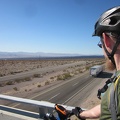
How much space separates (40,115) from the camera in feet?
12.3

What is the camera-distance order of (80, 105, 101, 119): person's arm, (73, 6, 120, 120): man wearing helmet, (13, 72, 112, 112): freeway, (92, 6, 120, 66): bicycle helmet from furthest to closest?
(13, 72, 112, 112): freeway
(80, 105, 101, 119): person's arm
(92, 6, 120, 66): bicycle helmet
(73, 6, 120, 120): man wearing helmet

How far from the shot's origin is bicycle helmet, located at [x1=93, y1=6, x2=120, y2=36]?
1.64 meters

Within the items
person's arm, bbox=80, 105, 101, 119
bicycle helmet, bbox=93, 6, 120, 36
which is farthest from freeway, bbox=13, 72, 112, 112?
bicycle helmet, bbox=93, 6, 120, 36

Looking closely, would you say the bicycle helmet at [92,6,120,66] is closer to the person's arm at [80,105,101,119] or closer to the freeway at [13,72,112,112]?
the person's arm at [80,105,101,119]

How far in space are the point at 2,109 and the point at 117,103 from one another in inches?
146

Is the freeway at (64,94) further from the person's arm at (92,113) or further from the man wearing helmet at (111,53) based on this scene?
the man wearing helmet at (111,53)

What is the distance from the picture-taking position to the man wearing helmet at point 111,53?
4.37 feet

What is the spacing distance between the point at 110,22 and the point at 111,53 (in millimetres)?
271

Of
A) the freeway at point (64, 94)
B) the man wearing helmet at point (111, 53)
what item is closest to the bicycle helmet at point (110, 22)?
the man wearing helmet at point (111, 53)

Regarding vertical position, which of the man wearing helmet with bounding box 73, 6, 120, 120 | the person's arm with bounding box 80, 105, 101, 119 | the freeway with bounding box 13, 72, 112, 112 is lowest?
the freeway with bounding box 13, 72, 112, 112

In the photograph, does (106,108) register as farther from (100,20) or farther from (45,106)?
(45,106)

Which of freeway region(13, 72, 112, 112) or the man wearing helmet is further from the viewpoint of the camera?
freeway region(13, 72, 112, 112)

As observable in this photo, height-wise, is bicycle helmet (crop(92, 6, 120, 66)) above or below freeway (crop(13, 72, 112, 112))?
above

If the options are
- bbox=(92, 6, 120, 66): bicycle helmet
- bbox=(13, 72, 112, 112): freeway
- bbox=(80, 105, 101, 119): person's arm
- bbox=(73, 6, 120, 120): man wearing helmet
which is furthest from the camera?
bbox=(13, 72, 112, 112): freeway
